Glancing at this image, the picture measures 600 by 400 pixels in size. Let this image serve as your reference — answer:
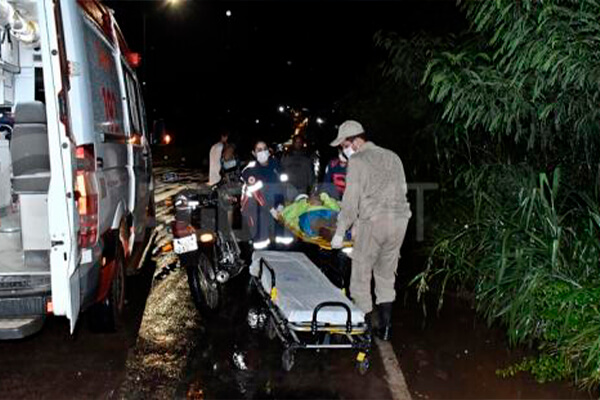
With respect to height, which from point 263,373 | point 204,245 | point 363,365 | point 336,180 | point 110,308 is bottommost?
point 263,373

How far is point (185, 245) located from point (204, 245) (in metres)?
0.37

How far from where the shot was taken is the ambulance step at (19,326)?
4.26m

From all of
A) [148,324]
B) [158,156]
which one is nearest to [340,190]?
[148,324]

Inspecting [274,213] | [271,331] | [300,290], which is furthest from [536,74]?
[274,213]

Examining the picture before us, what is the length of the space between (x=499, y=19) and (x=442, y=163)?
16.2 ft

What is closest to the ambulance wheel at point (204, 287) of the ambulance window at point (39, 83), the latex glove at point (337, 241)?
the latex glove at point (337, 241)

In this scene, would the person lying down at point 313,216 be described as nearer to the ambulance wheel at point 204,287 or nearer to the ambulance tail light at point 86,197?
the ambulance wheel at point 204,287

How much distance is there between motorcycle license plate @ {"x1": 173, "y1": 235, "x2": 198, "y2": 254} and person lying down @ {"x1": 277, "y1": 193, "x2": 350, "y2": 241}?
1161 millimetres

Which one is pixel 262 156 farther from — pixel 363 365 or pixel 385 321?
pixel 363 365

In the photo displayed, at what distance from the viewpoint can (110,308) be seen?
578cm

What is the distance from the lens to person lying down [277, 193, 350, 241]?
6.60 metres

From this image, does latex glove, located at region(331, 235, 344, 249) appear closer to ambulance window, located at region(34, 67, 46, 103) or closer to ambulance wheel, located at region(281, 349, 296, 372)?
ambulance wheel, located at region(281, 349, 296, 372)

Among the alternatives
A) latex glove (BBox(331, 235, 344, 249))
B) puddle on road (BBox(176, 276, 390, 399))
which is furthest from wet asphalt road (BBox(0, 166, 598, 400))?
latex glove (BBox(331, 235, 344, 249))

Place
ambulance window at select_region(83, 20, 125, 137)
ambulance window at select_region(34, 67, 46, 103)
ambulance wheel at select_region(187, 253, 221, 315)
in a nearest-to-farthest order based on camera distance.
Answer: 1. ambulance window at select_region(83, 20, 125, 137)
2. ambulance wheel at select_region(187, 253, 221, 315)
3. ambulance window at select_region(34, 67, 46, 103)
